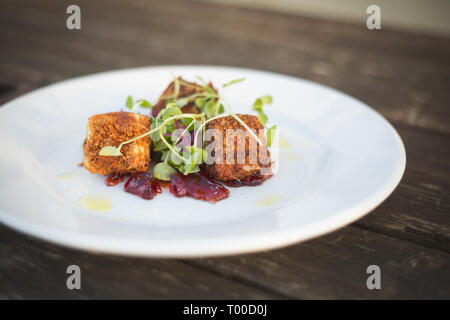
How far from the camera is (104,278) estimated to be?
1.24 m

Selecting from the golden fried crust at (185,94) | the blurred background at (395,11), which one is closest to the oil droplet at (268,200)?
the golden fried crust at (185,94)

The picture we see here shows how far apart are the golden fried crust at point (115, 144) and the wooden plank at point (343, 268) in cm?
55

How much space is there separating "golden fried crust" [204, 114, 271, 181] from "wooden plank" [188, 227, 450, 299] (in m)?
0.40

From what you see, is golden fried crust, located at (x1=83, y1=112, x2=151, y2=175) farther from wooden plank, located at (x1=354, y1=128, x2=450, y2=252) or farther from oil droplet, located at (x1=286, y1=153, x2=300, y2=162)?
wooden plank, located at (x1=354, y1=128, x2=450, y2=252)

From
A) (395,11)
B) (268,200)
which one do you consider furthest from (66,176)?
(395,11)

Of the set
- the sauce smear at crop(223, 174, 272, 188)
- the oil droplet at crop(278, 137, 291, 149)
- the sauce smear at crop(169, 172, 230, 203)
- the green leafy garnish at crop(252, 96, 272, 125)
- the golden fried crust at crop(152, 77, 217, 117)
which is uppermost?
the golden fried crust at crop(152, 77, 217, 117)

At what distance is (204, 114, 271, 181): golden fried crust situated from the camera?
1.65 m

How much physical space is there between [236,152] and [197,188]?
0.23 m

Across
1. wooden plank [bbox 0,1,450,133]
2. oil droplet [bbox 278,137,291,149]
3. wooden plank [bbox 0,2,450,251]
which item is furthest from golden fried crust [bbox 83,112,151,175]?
wooden plank [bbox 0,1,450,133]

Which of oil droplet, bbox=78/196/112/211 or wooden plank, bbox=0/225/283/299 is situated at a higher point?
oil droplet, bbox=78/196/112/211

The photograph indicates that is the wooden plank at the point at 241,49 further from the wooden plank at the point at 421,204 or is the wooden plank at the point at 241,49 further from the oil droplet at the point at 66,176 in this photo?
the oil droplet at the point at 66,176

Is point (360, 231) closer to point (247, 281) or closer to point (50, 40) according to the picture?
point (247, 281)
